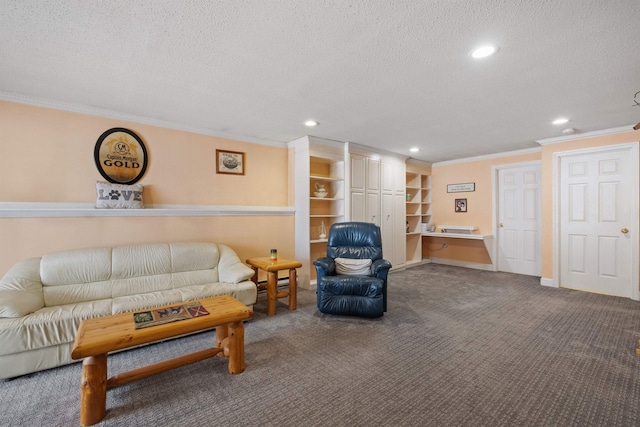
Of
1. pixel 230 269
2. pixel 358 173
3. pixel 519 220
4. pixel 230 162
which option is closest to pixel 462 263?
pixel 519 220

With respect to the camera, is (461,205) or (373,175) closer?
(373,175)

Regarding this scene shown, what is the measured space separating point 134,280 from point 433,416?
2996mm

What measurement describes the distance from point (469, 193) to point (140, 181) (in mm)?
5915

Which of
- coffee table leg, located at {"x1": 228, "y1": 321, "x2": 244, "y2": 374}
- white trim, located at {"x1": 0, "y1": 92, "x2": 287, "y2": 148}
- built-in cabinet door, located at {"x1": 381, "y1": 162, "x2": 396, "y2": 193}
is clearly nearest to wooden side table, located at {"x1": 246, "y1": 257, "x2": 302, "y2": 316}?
coffee table leg, located at {"x1": 228, "y1": 321, "x2": 244, "y2": 374}

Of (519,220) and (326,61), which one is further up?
(326,61)

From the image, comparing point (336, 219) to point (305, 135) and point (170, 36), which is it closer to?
point (305, 135)

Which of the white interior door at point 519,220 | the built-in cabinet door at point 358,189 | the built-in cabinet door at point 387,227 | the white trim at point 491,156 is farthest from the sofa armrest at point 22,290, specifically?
the white trim at point 491,156

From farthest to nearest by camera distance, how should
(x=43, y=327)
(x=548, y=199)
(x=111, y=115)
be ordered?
(x=548, y=199) → (x=111, y=115) → (x=43, y=327)

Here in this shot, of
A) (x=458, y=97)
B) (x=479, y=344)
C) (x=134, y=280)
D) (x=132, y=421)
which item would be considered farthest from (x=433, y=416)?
(x=134, y=280)

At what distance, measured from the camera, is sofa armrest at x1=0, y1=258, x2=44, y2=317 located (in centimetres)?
219

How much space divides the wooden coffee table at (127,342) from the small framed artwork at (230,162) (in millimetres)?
2242

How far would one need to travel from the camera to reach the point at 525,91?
8.97 ft

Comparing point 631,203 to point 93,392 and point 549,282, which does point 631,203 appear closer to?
point 549,282

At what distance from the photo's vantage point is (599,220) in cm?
418
